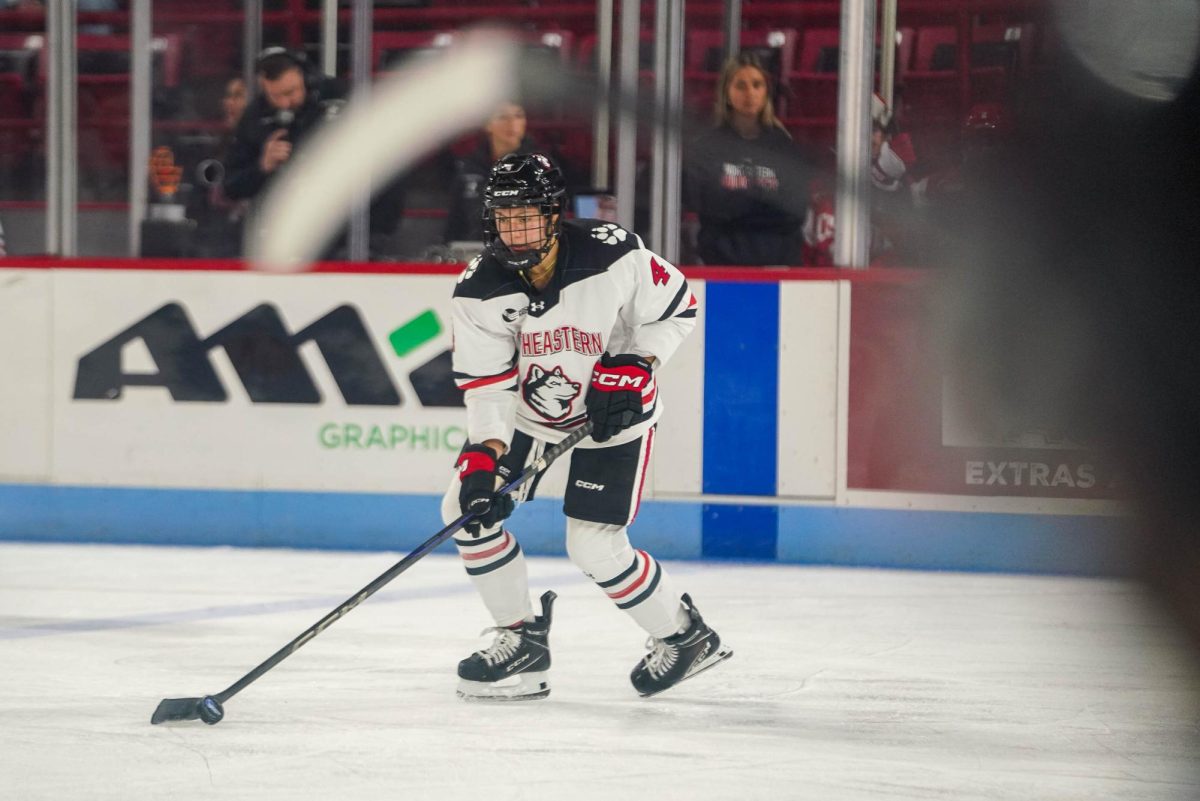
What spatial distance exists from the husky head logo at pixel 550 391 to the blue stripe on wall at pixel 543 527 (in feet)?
5.53

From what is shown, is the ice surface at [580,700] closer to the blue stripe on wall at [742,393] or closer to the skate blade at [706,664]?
the skate blade at [706,664]

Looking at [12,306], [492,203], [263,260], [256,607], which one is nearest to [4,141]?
[12,306]

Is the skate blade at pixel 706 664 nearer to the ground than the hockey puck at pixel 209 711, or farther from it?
nearer to the ground

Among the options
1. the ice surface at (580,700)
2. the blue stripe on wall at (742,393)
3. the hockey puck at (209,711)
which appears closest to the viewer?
the ice surface at (580,700)

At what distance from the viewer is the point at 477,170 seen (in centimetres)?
474

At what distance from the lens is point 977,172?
2.68ft

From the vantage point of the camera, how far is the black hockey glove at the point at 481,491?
274 cm

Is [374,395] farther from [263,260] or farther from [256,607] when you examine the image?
[256,607]

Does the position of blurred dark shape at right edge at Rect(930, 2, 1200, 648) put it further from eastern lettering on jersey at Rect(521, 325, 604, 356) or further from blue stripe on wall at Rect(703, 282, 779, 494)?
blue stripe on wall at Rect(703, 282, 779, 494)

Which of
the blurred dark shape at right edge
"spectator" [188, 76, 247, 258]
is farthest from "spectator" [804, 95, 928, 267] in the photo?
"spectator" [188, 76, 247, 258]

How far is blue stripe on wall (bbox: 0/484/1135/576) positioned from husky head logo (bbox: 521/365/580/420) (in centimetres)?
169

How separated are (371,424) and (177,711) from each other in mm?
2186

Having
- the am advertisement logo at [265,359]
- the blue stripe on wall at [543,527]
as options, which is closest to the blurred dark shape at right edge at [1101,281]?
the blue stripe on wall at [543,527]

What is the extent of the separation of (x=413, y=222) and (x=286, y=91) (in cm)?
62
